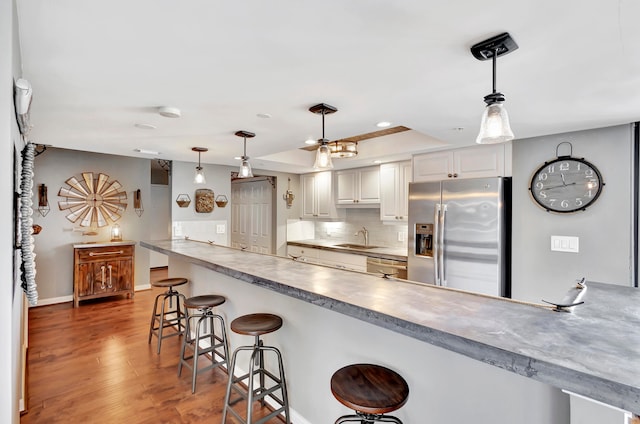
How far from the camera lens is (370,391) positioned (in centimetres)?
132

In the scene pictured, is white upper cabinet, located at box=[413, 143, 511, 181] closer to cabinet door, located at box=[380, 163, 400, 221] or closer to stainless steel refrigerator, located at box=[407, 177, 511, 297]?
stainless steel refrigerator, located at box=[407, 177, 511, 297]

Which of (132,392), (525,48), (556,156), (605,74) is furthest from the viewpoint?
(556,156)

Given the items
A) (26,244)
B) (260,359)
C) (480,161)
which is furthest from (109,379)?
(480,161)

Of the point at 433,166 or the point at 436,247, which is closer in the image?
the point at 436,247

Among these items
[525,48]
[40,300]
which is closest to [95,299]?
[40,300]

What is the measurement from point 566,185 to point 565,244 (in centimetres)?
53

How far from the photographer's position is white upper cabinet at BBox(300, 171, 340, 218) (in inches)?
212

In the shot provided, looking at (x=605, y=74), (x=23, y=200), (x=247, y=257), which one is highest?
(x=605, y=74)

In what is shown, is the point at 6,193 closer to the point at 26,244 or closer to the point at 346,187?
the point at 26,244

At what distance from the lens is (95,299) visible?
500 cm

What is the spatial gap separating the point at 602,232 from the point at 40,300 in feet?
22.2

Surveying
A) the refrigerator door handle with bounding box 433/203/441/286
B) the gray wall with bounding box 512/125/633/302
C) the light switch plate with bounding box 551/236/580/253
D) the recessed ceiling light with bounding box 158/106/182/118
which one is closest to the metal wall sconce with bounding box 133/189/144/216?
the recessed ceiling light with bounding box 158/106/182/118

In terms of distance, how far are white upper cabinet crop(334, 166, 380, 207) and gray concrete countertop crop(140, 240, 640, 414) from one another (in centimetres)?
294

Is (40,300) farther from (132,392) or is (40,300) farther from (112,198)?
(132,392)
